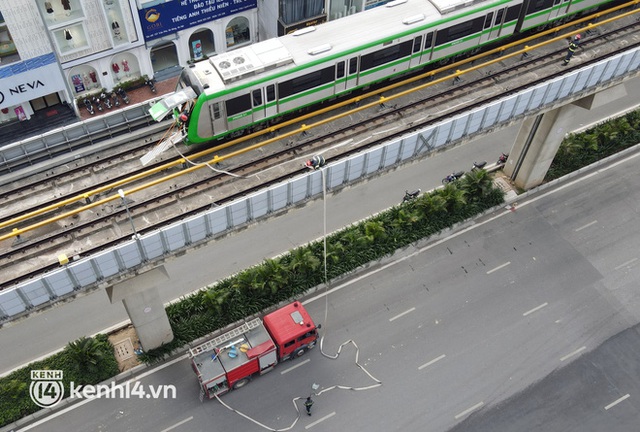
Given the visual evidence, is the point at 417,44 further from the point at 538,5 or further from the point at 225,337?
the point at 225,337

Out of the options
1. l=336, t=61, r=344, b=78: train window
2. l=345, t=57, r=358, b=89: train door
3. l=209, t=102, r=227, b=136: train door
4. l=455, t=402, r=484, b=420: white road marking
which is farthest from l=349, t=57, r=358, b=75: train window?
l=455, t=402, r=484, b=420: white road marking

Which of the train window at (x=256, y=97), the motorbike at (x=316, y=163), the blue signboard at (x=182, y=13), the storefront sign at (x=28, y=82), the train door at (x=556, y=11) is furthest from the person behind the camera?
the blue signboard at (x=182, y=13)

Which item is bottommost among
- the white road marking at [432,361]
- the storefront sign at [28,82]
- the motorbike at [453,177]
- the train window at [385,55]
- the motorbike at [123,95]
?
the white road marking at [432,361]

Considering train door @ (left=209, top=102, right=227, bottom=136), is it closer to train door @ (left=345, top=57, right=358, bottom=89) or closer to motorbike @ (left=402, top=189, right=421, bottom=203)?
train door @ (left=345, top=57, right=358, bottom=89)

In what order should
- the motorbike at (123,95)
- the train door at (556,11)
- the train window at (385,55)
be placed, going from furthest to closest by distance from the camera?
the motorbike at (123,95) < the train door at (556,11) < the train window at (385,55)

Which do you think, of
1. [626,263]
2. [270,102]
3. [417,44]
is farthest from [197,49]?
[626,263]

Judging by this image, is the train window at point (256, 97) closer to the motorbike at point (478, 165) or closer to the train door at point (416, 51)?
the train door at point (416, 51)

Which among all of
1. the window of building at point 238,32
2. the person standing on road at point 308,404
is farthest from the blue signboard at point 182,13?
the person standing on road at point 308,404
